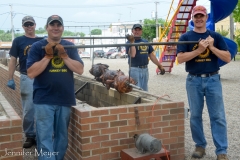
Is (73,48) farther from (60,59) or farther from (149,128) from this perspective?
(149,128)

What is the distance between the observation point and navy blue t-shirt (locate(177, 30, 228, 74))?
4.50 metres

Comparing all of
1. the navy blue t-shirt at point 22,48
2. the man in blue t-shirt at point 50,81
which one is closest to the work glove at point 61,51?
the man in blue t-shirt at point 50,81

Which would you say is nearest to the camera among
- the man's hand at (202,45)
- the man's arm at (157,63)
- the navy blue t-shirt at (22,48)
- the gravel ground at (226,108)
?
the man's hand at (202,45)

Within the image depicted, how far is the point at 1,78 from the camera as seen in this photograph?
11039mm

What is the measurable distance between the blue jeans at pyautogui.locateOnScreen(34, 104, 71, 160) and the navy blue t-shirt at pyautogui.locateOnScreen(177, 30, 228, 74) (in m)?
1.74

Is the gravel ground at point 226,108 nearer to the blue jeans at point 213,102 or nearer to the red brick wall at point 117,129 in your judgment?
the blue jeans at point 213,102

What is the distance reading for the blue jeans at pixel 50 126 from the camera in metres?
3.83

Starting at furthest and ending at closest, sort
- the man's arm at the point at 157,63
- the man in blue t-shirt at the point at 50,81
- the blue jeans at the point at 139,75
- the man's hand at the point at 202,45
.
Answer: the blue jeans at the point at 139,75, the man's arm at the point at 157,63, the man's hand at the point at 202,45, the man in blue t-shirt at the point at 50,81

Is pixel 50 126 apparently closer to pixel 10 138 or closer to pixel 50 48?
pixel 10 138

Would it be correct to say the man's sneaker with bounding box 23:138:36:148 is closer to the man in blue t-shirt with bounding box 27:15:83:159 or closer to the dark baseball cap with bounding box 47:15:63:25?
the man in blue t-shirt with bounding box 27:15:83:159

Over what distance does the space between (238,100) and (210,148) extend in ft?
15.5

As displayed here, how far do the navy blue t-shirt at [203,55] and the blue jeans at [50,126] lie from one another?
1.74 m

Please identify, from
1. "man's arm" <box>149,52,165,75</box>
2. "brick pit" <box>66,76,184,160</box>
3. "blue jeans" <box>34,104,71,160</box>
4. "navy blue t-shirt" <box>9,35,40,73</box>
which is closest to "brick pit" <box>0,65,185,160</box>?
"brick pit" <box>66,76,184,160</box>

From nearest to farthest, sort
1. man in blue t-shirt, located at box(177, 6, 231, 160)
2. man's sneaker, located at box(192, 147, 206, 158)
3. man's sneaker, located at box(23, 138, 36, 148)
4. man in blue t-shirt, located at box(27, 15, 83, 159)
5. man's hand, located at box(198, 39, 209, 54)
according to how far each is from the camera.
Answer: man in blue t-shirt, located at box(27, 15, 83, 159) < man's hand, located at box(198, 39, 209, 54) < man in blue t-shirt, located at box(177, 6, 231, 160) < man's sneaker, located at box(192, 147, 206, 158) < man's sneaker, located at box(23, 138, 36, 148)
